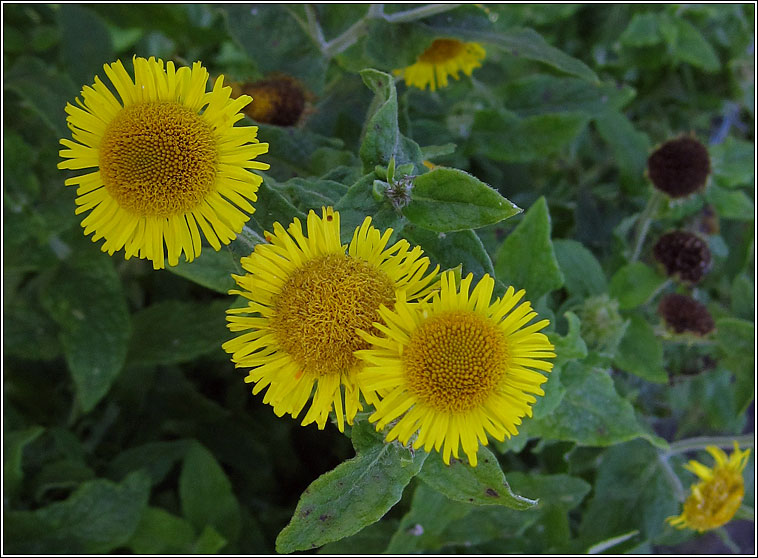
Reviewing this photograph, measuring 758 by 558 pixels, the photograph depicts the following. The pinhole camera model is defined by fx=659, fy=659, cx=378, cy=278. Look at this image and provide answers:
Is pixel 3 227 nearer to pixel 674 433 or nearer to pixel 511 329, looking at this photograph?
pixel 511 329

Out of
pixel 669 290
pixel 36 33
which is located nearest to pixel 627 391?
pixel 669 290

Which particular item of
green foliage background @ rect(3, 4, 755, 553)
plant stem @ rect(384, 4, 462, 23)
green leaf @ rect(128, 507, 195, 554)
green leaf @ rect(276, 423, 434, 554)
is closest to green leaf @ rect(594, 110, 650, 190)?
green foliage background @ rect(3, 4, 755, 553)

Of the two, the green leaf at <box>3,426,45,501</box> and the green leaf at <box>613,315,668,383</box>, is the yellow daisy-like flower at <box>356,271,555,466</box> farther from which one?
the green leaf at <box>3,426,45,501</box>

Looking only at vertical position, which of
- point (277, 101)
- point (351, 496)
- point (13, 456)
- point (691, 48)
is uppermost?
point (691, 48)

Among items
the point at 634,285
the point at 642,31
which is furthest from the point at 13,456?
the point at 642,31

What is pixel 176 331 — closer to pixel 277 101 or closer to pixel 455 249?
pixel 277 101

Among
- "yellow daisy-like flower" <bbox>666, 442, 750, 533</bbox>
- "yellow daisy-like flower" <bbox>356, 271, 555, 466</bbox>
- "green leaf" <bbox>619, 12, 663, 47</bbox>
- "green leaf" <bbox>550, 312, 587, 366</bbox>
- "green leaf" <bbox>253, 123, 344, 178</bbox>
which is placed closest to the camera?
"yellow daisy-like flower" <bbox>356, 271, 555, 466</bbox>
